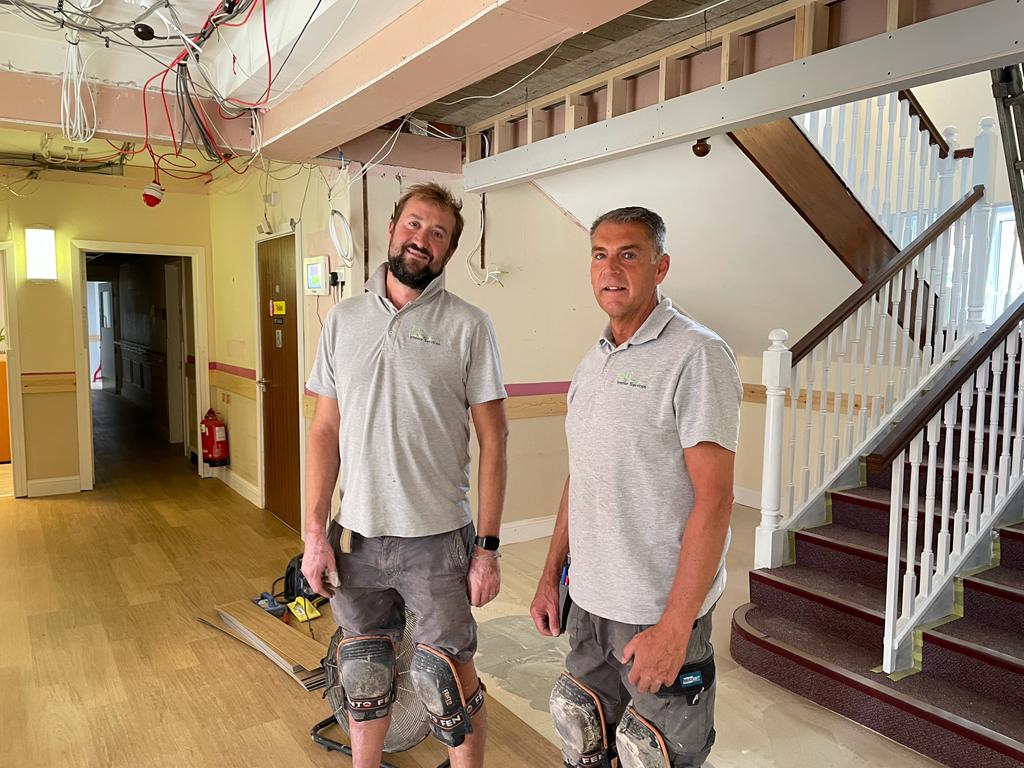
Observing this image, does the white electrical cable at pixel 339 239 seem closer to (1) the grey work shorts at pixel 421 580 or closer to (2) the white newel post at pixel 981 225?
(1) the grey work shorts at pixel 421 580

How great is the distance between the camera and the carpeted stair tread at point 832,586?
110 inches

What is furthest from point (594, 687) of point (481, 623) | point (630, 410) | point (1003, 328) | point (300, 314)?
point (300, 314)

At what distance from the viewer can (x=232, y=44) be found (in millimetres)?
2756

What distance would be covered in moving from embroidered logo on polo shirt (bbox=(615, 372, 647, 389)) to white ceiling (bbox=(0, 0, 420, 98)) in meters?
1.42

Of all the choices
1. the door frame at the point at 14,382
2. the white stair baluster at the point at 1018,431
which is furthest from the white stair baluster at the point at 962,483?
the door frame at the point at 14,382

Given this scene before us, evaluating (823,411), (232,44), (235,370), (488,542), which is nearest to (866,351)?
(823,411)

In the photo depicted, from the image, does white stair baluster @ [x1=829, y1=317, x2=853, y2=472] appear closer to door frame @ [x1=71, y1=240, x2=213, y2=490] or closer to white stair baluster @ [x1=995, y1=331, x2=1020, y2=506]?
white stair baluster @ [x1=995, y1=331, x2=1020, y2=506]

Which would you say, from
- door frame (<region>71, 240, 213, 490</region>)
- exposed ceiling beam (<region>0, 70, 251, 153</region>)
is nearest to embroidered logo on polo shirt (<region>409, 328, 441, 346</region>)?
exposed ceiling beam (<region>0, 70, 251, 153</region>)

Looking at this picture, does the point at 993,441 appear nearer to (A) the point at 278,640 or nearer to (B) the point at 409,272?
(B) the point at 409,272

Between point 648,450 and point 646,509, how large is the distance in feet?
0.38

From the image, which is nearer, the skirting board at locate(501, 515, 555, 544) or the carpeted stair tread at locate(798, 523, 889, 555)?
the carpeted stair tread at locate(798, 523, 889, 555)

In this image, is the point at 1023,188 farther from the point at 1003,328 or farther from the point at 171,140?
the point at 171,140

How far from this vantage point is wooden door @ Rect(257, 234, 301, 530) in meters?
4.42

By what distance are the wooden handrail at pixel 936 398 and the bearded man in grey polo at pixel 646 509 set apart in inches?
44.9
